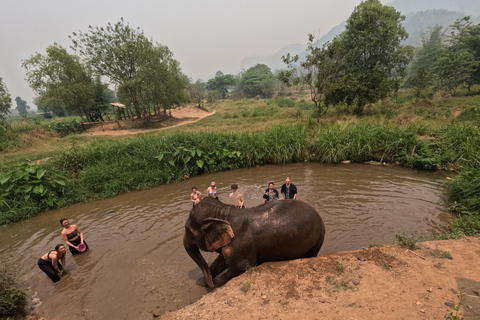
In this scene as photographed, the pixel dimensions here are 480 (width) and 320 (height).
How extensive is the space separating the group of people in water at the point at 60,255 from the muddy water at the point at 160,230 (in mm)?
218

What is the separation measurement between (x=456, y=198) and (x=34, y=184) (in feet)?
55.2

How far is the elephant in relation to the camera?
13.9 feet

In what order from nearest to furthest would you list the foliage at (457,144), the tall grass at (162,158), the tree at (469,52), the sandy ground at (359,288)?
the sandy ground at (359,288)
the foliage at (457,144)
the tall grass at (162,158)
the tree at (469,52)

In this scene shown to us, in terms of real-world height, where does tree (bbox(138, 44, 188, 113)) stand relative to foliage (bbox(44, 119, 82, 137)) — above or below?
above

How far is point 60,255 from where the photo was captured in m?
6.11

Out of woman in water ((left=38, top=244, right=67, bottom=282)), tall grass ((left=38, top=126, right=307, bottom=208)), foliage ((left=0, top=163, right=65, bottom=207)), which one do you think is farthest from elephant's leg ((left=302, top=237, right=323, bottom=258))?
foliage ((left=0, top=163, right=65, bottom=207))

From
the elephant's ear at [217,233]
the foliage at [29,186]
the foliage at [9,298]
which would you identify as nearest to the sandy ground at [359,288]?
the elephant's ear at [217,233]

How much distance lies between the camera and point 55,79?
1045 inches

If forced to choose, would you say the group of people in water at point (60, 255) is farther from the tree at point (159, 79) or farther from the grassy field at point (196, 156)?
the tree at point (159, 79)

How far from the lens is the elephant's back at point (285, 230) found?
4.23 metres

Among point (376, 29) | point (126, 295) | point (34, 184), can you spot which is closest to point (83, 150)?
point (34, 184)

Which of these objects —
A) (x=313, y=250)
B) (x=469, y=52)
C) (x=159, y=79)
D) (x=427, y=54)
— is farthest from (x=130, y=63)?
(x=427, y=54)

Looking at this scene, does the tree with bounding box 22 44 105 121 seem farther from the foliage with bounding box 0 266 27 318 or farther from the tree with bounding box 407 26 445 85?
the tree with bounding box 407 26 445 85

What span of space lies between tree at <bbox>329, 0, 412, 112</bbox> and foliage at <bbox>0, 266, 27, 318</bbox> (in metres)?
20.7
